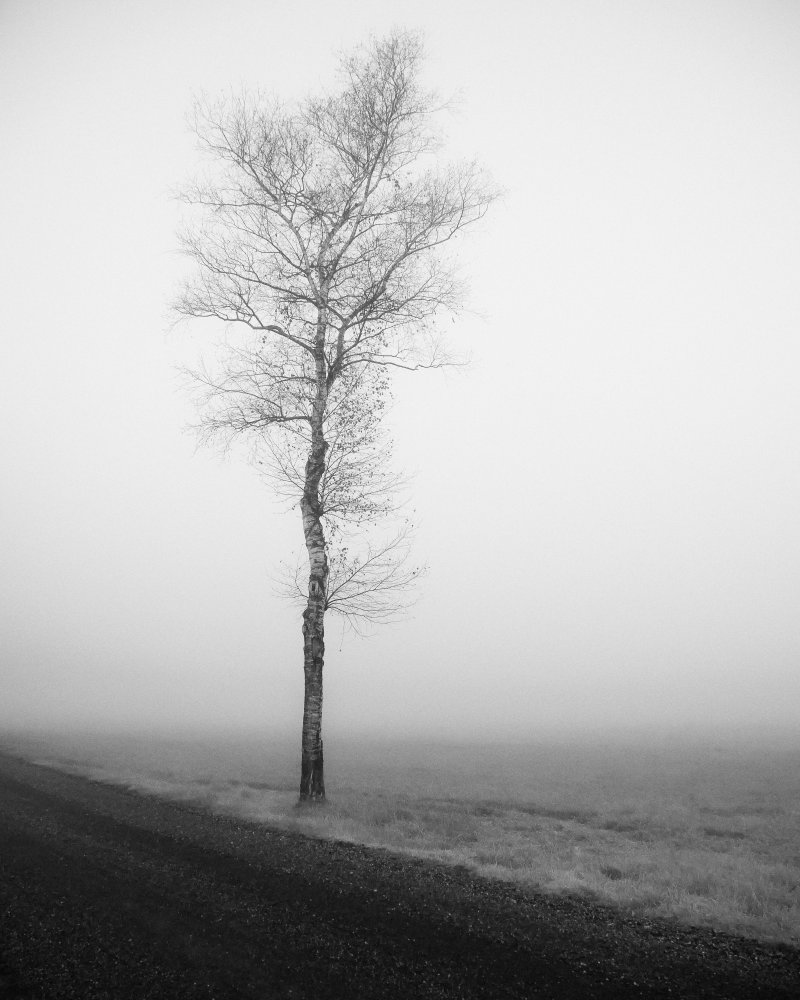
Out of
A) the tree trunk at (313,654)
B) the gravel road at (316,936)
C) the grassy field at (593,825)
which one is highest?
the tree trunk at (313,654)

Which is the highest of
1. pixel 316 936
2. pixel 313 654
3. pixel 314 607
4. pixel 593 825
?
pixel 314 607

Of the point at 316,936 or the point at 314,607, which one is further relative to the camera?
the point at 314,607

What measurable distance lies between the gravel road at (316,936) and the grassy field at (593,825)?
1.21 metres

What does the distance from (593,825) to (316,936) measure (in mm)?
12987

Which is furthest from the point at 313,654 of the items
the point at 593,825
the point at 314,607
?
the point at 593,825

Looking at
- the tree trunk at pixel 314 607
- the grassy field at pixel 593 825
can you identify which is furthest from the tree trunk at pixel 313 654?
the grassy field at pixel 593 825

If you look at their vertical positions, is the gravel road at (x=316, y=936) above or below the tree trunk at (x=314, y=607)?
below

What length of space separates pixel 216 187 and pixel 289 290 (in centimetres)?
401

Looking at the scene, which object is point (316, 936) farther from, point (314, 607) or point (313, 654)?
point (314, 607)

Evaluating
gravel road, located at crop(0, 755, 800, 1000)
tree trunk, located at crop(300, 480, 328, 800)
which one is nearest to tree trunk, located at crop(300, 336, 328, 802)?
tree trunk, located at crop(300, 480, 328, 800)

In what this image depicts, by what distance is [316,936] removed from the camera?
5688 mm

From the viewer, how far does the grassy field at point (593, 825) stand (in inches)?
307

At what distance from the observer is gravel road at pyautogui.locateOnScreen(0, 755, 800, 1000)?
4.76 m

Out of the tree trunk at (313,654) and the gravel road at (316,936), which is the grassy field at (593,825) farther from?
the gravel road at (316,936)
